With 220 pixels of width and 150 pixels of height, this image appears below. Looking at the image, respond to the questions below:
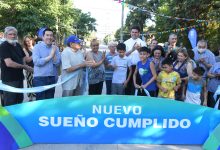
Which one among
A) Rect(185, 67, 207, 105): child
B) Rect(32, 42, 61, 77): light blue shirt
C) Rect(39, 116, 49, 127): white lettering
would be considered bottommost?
Rect(39, 116, 49, 127): white lettering

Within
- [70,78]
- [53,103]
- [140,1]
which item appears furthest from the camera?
[140,1]

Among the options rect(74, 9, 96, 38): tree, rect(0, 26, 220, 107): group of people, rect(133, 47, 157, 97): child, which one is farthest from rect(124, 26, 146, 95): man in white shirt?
rect(74, 9, 96, 38): tree

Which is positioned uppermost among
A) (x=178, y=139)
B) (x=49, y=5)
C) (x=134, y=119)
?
(x=49, y=5)

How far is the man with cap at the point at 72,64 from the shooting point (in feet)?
16.5

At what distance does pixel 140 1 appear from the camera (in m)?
48.1

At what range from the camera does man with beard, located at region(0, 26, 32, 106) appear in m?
5.04

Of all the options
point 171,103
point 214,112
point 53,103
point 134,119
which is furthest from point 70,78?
point 214,112

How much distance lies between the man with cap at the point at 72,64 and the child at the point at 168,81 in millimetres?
1304

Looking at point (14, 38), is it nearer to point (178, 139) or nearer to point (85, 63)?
point (85, 63)

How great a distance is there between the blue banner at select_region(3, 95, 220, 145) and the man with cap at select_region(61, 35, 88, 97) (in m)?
0.94

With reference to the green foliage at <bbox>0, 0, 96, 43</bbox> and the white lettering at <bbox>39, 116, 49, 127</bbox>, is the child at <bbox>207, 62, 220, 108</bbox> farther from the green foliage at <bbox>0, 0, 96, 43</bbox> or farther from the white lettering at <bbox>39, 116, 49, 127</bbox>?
the green foliage at <bbox>0, 0, 96, 43</bbox>

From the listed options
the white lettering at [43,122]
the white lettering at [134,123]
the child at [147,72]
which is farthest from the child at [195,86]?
the white lettering at [43,122]

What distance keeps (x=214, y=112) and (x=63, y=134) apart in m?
2.06

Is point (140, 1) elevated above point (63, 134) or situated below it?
above
